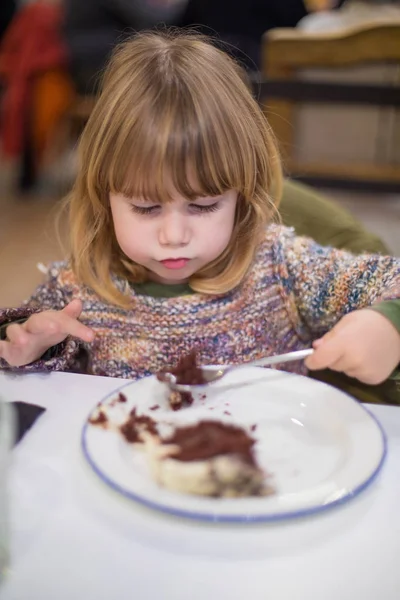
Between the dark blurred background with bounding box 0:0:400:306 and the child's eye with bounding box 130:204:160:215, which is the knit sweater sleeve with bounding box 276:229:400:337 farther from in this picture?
the dark blurred background with bounding box 0:0:400:306

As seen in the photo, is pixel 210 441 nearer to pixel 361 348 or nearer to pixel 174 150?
pixel 361 348

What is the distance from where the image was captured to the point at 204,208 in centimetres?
92

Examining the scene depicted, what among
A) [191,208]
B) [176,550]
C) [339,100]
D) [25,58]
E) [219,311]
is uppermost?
[191,208]

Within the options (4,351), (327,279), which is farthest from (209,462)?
(327,279)

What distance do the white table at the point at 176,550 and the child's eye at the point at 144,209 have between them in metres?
0.38

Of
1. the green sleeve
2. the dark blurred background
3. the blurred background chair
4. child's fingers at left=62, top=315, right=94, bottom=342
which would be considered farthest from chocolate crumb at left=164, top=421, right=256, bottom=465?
the blurred background chair

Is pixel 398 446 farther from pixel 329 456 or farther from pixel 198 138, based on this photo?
pixel 198 138

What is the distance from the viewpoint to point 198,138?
869mm

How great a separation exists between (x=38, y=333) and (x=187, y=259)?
0.74 feet

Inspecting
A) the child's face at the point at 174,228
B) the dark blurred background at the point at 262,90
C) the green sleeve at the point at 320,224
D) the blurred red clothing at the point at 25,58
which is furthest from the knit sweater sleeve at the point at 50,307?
the blurred red clothing at the point at 25,58

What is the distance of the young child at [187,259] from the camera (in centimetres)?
87

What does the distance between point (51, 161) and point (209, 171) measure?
3.66m

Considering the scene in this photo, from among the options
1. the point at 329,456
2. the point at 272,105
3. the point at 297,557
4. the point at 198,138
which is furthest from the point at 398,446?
the point at 272,105

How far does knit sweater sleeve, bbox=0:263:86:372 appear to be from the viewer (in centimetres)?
91
